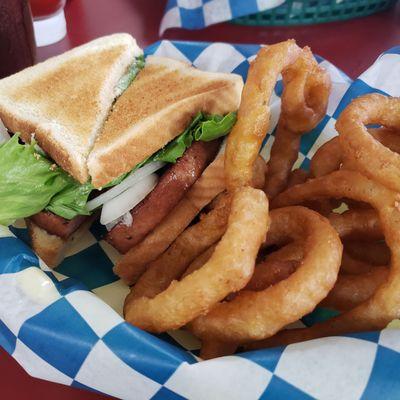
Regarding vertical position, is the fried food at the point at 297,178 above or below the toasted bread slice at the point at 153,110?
below

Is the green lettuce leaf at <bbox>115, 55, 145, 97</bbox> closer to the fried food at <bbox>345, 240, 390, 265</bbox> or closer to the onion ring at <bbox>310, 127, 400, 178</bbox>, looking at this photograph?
the onion ring at <bbox>310, 127, 400, 178</bbox>

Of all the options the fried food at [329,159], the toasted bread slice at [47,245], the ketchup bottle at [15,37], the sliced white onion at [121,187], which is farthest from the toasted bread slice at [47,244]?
the ketchup bottle at [15,37]

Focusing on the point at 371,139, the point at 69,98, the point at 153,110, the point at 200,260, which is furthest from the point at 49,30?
the point at 371,139

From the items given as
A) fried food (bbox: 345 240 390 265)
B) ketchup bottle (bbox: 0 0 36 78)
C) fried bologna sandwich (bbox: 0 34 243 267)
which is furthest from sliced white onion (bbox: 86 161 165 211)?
ketchup bottle (bbox: 0 0 36 78)

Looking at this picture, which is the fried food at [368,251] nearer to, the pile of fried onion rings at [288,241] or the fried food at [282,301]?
the pile of fried onion rings at [288,241]

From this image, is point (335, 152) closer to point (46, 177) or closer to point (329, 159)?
point (329, 159)

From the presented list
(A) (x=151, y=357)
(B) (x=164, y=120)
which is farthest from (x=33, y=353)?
(B) (x=164, y=120)

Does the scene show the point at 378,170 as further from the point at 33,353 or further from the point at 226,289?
the point at 33,353
